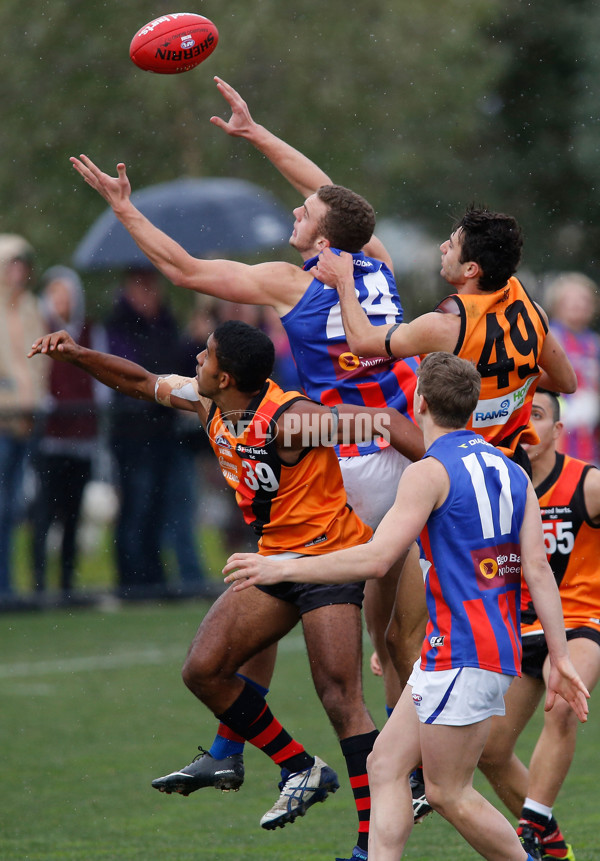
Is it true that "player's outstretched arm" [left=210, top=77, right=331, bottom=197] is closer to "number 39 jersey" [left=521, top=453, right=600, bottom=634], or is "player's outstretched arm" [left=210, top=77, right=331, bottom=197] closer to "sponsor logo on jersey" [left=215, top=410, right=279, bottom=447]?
"sponsor logo on jersey" [left=215, top=410, right=279, bottom=447]

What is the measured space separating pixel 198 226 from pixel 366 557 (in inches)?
392

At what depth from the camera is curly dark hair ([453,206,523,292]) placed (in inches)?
226

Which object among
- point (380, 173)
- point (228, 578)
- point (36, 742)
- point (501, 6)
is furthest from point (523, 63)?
point (228, 578)

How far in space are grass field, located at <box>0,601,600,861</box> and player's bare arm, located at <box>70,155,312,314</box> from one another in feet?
8.62

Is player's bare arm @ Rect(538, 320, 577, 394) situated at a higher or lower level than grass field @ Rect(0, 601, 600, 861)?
higher

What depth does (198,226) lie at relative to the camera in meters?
14.2

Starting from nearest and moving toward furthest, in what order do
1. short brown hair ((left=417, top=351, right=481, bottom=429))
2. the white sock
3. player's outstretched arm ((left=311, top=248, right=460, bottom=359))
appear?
short brown hair ((left=417, top=351, right=481, bottom=429))
player's outstretched arm ((left=311, top=248, right=460, bottom=359))
the white sock

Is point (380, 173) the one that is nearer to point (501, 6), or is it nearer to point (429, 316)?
point (501, 6)

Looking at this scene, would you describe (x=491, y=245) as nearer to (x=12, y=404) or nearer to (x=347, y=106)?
(x=12, y=404)

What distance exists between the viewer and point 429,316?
5.73 m

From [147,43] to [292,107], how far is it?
577 inches

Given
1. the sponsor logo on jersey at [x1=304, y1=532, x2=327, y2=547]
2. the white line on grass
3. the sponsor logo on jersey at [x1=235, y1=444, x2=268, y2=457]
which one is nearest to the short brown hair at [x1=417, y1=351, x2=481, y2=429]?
the sponsor logo on jersey at [x1=235, y1=444, x2=268, y2=457]

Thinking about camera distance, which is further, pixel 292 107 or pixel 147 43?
pixel 292 107

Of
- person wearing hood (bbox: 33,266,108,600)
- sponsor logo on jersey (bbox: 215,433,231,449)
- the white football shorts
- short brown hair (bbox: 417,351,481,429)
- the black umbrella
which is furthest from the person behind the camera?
the black umbrella
